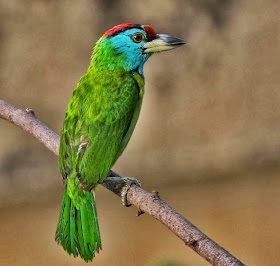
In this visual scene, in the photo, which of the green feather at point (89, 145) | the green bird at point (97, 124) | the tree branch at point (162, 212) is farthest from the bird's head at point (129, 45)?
the tree branch at point (162, 212)

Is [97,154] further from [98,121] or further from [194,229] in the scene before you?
[194,229]

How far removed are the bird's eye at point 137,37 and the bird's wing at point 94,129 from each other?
0.59ft

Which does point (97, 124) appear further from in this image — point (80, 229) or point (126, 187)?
point (80, 229)

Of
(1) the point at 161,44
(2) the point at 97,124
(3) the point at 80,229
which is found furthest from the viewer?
(1) the point at 161,44

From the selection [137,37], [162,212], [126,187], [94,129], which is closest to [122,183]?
[126,187]

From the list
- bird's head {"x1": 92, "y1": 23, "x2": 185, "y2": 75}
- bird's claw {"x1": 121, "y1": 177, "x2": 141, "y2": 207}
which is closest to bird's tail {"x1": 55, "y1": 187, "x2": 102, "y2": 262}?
bird's claw {"x1": 121, "y1": 177, "x2": 141, "y2": 207}

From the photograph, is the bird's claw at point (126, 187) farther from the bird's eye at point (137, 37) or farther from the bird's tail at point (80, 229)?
the bird's eye at point (137, 37)

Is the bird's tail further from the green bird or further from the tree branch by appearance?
the tree branch

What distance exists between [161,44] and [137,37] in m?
0.10

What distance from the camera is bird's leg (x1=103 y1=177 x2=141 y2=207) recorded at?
2176mm

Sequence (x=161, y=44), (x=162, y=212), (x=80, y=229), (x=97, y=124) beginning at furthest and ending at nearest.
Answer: (x=161, y=44), (x=97, y=124), (x=80, y=229), (x=162, y=212)

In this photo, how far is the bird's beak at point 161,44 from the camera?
94.2 inches

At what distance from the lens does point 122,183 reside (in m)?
2.25

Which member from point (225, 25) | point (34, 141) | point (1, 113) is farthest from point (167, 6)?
point (1, 113)
